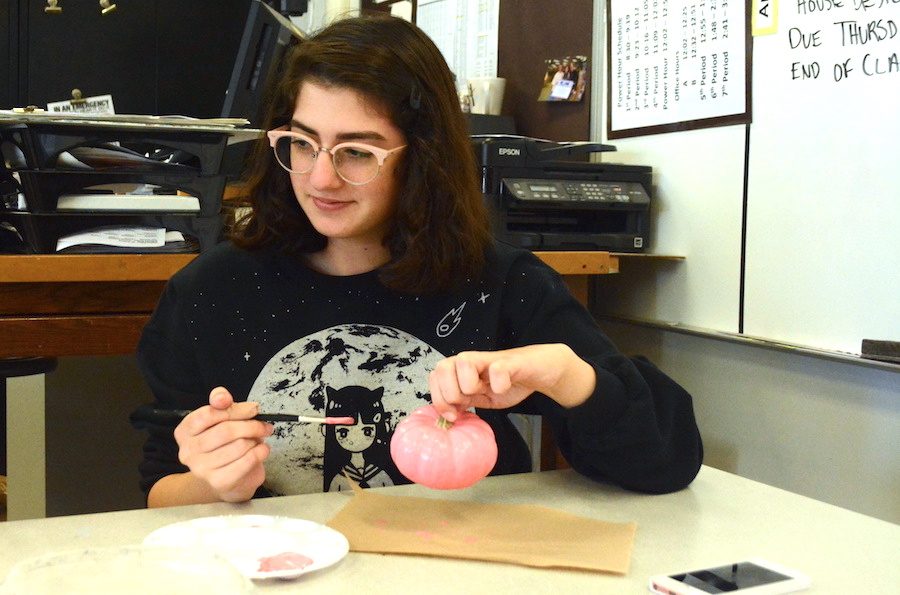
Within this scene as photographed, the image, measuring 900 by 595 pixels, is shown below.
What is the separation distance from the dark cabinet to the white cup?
0.71m

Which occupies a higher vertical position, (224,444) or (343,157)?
(343,157)

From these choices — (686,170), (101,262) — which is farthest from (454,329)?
(686,170)

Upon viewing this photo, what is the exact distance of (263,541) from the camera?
2.52 feet

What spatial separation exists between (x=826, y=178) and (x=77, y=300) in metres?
1.36

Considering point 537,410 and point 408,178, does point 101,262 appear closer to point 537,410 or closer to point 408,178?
point 408,178

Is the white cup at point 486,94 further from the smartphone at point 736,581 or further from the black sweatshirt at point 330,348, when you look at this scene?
the smartphone at point 736,581

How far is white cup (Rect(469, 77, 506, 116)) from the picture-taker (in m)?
2.68

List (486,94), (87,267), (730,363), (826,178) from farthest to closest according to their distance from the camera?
(486,94) → (730,363) → (826,178) → (87,267)

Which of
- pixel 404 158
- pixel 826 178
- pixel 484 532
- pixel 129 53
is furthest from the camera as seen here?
pixel 129 53

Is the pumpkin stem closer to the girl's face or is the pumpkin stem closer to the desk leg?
the girl's face

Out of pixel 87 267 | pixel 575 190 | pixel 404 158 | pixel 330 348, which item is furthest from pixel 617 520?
pixel 575 190

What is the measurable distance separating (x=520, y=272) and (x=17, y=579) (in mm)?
870

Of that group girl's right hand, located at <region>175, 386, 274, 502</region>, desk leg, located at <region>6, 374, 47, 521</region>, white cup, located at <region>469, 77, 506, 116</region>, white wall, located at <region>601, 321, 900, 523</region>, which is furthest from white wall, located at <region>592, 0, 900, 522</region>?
desk leg, located at <region>6, 374, 47, 521</region>

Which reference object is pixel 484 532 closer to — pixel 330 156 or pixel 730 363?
pixel 330 156
